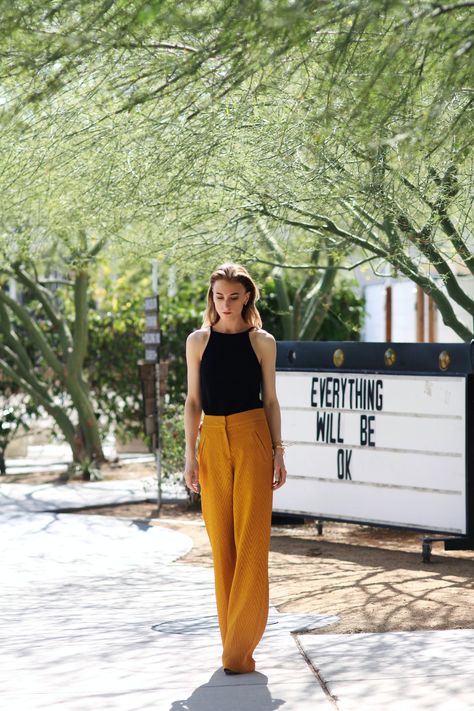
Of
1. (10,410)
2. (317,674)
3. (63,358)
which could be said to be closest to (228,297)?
(317,674)

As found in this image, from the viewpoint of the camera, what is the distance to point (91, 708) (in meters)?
5.30

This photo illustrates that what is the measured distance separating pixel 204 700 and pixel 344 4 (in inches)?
115

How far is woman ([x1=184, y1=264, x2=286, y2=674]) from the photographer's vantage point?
584 cm

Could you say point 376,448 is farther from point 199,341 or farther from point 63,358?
point 63,358

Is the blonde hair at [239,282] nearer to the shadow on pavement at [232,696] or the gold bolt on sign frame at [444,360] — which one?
the shadow on pavement at [232,696]

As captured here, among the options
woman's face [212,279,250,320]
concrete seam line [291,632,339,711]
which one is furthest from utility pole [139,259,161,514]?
woman's face [212,279,250,320]

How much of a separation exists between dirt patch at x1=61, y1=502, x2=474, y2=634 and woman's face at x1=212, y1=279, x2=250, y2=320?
6.29ft

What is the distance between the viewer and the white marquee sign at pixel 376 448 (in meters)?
9.23

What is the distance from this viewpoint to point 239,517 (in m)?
5.91

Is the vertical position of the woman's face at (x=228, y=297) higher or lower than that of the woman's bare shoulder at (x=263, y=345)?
higher

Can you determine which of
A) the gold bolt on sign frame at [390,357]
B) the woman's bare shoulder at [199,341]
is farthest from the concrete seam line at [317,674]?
the gold bolt on sign frame at [390,357]

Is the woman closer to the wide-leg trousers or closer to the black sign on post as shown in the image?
the wide-leg trousers

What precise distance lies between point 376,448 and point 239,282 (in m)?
4.05

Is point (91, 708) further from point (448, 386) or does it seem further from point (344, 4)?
point (448, 386)
